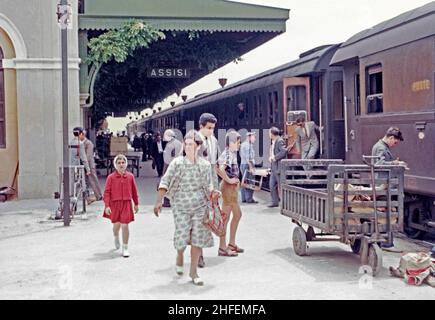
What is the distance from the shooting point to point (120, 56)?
688 inches

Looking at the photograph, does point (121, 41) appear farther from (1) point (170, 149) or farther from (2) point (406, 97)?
(2) point (406, 97)

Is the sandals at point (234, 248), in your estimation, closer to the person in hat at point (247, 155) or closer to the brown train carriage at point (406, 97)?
the brown train carriage at point (406, 97)

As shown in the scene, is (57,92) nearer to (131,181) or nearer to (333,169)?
(131,181)

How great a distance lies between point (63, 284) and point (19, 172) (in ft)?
30.0

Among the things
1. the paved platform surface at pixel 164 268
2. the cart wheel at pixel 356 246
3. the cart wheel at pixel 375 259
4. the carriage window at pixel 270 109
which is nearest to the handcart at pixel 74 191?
the paved platform surface at pixel 164 268

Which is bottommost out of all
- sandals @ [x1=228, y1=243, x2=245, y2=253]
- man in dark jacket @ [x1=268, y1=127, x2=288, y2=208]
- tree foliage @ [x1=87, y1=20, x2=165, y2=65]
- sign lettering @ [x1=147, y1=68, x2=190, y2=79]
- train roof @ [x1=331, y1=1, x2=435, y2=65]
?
sandals @ [x1=228, y1=243, x2=245, y2=253]

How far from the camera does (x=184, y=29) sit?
17.5m

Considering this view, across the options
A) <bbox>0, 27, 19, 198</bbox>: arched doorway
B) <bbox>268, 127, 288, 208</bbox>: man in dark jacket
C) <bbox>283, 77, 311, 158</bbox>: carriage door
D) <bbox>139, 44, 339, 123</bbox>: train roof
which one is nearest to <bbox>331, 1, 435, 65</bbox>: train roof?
<bbox>139, 44, 339, 123</bbox>: train roof

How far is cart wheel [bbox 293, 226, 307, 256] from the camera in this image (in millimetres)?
9070

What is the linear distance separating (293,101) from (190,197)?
882cm

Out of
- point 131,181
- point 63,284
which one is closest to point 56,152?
point 131,181

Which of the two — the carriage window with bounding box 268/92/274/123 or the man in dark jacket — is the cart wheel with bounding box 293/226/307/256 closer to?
the man in dark jacket

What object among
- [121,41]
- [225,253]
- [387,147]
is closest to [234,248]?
[225,253]

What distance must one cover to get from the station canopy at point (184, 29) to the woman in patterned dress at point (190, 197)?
34.1 feet
